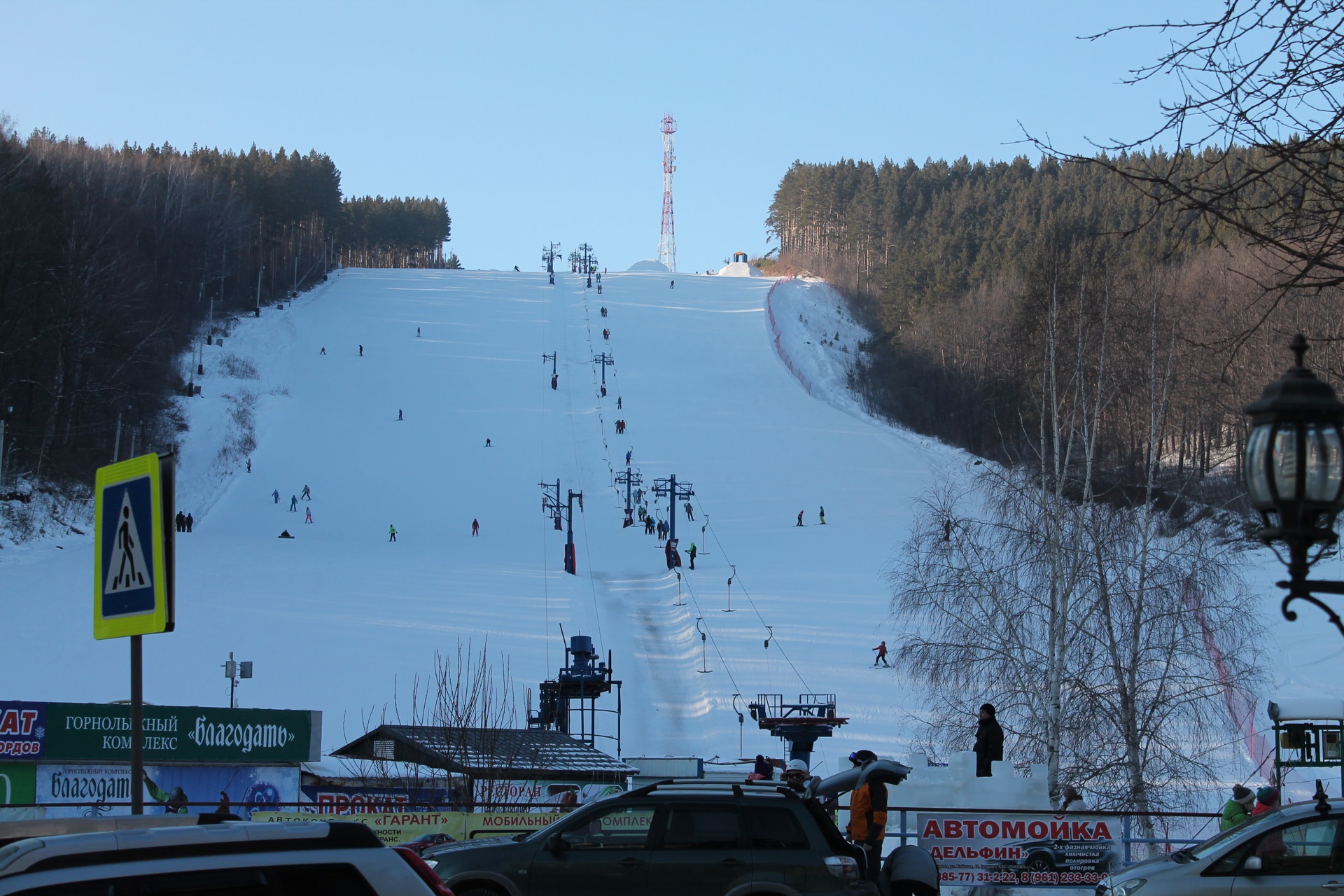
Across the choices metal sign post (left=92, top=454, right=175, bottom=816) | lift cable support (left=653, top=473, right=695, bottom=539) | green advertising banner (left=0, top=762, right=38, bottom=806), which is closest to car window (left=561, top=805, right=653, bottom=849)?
metal sign post (left=92, top=454, right=175, bottom=816)

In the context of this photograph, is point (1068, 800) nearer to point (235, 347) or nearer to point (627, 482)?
point (627, 482)

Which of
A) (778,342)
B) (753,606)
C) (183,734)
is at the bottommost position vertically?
(183,734)

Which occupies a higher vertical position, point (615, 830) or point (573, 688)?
point (615, 830)

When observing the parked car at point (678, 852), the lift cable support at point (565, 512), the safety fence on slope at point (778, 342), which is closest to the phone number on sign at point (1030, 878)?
the parked car at point (678, 852)

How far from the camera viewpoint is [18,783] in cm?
1488

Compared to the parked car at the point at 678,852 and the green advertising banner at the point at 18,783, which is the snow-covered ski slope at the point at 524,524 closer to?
the green advertising banner at the point at 18,783

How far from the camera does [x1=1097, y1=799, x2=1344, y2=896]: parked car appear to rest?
27.8 feet

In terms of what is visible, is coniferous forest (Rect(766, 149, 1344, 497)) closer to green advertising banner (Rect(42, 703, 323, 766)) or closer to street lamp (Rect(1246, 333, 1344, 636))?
street lamp (Rect(1246, 333, 1344, 636))

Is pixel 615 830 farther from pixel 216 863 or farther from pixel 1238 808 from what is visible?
pixel 1238 808

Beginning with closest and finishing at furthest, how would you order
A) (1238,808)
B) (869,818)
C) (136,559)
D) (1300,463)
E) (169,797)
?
(1300,463)
(136,559)
(869,818)
(1238,808)
(169,797)

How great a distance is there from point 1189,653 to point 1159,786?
2107mm

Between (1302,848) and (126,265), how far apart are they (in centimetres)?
6682

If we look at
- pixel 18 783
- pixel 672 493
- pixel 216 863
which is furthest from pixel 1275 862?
pixel 672 493

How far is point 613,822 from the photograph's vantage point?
884cm
